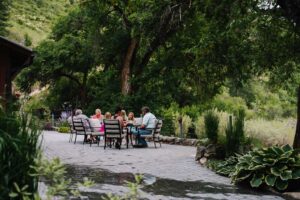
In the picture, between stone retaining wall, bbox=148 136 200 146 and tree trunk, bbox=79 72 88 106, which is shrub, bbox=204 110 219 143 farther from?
tree trunk, bbox=79 72 88 106

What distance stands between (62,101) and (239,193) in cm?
3160

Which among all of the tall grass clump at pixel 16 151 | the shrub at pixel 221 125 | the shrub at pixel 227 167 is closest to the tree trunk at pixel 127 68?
the shrub at pixel 221 125

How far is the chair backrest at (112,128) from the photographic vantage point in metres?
16.9

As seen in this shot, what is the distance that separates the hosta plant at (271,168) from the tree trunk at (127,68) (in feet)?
60.2

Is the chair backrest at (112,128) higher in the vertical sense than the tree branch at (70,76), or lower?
lower

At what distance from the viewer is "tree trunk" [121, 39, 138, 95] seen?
2816cm

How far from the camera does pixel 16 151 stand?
4367 mm

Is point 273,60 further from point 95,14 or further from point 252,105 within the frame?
point 252,105

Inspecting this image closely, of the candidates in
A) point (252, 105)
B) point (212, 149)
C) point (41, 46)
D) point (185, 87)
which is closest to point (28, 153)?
point (212, 149)

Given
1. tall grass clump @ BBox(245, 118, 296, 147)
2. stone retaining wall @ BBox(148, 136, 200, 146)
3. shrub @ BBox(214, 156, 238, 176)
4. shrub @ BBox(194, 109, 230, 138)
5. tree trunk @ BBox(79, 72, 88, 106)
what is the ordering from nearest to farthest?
shrub @ BBox(214, 156, 238, 176) → shrub @ BBox(194, 109, 230, 138) → tall grass clump @ BBox(245, 118, 296, 147) → stone retaining wall @ BBox(148, 136, 200, 146) → tree trunk @ BBox(79, 72, 88, 106)

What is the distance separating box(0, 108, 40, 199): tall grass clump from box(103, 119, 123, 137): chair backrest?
39.9ft

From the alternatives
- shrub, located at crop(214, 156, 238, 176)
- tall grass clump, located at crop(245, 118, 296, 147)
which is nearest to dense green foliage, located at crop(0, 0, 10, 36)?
tall grass clump, located at crop(245, 118, 296, 147)

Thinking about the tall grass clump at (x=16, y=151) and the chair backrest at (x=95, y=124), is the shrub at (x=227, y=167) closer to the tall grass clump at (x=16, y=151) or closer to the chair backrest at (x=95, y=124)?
the tall grass clump at (x=16, y=151)

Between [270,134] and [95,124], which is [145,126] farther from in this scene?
[270,134]
